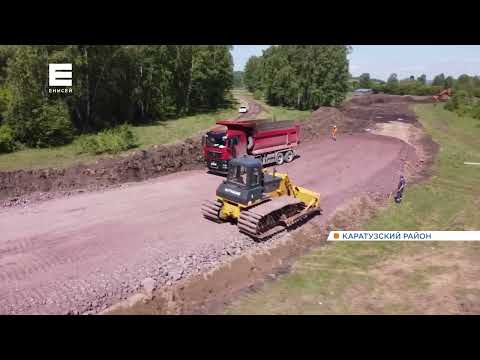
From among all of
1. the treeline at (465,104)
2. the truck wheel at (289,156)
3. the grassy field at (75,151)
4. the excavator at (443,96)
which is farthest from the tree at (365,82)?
the truck wheel at (289,156)

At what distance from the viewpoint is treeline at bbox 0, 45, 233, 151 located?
27.2 meters

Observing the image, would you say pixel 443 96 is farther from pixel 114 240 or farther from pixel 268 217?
pixel 114 240

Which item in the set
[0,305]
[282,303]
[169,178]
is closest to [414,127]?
[169,178]

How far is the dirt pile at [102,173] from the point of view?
1805cm

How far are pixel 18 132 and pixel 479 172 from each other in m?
30.5

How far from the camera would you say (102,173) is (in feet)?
65.5

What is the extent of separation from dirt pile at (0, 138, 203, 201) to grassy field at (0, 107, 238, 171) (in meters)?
2.46

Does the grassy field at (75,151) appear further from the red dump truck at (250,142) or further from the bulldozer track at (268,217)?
the bulldozer track at (268,217)

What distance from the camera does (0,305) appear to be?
9.69m

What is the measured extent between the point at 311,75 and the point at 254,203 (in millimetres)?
48521

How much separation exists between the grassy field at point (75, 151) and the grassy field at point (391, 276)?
16397 mm
